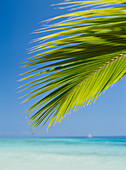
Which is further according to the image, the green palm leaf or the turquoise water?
the turquoise water

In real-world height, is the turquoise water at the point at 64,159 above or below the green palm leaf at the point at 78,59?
above

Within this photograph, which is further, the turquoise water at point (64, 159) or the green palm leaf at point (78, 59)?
the turquoise water at point (64, 159)

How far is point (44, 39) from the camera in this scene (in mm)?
672

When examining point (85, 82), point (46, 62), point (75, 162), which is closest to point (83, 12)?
point (46, 62)

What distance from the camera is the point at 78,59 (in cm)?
70

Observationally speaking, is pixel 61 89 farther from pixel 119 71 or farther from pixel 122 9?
pixel 122 9

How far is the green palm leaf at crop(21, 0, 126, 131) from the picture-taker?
2.00 feet

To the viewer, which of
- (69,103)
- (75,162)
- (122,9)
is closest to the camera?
(122,9)

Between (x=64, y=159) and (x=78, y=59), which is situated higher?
(x=64, y=159)

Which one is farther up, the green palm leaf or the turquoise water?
the turquoise water

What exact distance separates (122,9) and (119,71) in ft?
0.78

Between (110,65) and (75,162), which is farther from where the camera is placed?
(75,162)

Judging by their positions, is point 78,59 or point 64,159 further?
point 64,159

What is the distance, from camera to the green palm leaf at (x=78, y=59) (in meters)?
0.61
